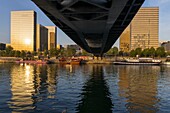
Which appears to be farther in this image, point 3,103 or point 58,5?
point 3,103

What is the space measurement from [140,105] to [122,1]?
1189 cm

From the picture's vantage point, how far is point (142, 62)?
143000 mm

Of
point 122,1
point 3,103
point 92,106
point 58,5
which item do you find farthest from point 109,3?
point 3,103

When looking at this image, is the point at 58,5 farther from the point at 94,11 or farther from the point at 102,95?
the point at 102,95

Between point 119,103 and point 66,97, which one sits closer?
point 119,103

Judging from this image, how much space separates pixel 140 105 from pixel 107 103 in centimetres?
369

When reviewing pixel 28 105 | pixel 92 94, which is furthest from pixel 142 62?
pixel 28 105

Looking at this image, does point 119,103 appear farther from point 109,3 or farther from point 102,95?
point 109,3

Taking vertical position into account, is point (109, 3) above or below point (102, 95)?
above

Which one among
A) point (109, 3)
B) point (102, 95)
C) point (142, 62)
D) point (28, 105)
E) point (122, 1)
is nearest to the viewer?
point (122, 1)

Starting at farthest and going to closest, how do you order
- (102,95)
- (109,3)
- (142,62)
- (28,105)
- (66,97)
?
(142,62)
(102,95)
(66,97)
(28,105)
(109,3)

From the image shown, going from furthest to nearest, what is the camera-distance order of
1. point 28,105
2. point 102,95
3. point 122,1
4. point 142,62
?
point 142,62, point 102,95, point 28,105, point 122,1

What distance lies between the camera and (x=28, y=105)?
25.6 m

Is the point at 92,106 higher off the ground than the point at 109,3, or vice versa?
the point at 109,3
